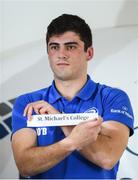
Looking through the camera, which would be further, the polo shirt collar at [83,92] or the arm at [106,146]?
the polo shirt collar at [83,92]

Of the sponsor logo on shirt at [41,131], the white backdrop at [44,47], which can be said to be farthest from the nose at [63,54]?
the sponsor logo on shirt at [41,131]

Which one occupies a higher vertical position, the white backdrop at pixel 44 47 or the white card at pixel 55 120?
the white backdrop at pixel 44 47

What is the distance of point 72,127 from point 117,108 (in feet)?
1.01

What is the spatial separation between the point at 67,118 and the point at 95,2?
98cm

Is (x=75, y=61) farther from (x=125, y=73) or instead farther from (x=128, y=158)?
(x=128, y=158)

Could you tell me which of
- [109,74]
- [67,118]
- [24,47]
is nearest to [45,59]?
[24,47]

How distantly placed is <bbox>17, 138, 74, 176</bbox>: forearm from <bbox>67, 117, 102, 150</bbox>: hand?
0.12ft

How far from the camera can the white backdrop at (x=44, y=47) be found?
2.08 metres

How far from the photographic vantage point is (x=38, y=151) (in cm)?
154

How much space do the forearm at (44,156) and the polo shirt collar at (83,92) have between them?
1.27ft

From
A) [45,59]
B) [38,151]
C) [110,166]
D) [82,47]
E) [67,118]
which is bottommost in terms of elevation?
[110,166]

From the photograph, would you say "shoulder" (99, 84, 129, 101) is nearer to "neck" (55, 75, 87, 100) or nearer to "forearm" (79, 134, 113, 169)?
"neck" (55, 75, 87, 100)

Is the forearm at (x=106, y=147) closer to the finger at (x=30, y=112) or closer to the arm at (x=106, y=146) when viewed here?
the arm at (x=106, y=146)

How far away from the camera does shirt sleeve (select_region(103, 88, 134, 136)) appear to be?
1703 mm
